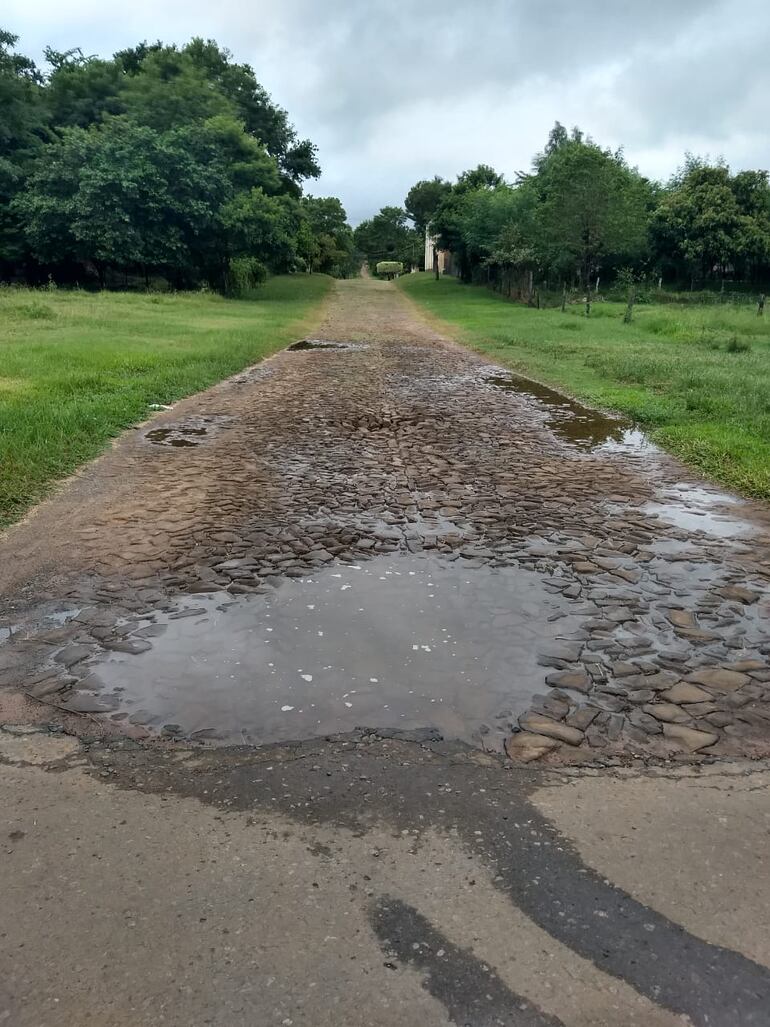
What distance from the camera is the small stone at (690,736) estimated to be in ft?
11.3

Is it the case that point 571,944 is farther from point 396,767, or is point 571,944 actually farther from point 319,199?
point 319,199

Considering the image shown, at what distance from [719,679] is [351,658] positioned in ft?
6.56

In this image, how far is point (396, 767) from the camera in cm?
328

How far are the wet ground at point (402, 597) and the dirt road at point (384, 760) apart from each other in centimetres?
3

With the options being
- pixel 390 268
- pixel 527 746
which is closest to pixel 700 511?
pixel 527 746

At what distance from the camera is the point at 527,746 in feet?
11.3

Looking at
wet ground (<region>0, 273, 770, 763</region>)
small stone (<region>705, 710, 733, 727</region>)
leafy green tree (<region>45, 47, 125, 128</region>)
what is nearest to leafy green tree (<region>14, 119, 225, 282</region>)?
leafy green tree (<region>45, 47, 125, 128</region>)

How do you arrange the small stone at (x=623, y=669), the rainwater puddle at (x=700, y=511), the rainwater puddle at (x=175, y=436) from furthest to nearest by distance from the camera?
the rainwater puddle at (x=175, y=436), the rainwater puddle at (x=700, y=511), the small stone at (x=623, y=669)

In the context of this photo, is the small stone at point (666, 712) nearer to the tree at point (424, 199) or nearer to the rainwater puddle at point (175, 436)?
the rainwater puddle at point (175, 436)

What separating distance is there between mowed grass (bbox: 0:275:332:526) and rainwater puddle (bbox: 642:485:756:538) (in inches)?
230

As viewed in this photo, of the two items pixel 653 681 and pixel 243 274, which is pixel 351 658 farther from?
pixel 243 274

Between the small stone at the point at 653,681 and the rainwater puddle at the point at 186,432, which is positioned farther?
the rainwater puddle at the point at 186,432

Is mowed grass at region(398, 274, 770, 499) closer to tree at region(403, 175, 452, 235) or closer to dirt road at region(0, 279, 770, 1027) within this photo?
dirt road at region(0, 279, 770, 1027)

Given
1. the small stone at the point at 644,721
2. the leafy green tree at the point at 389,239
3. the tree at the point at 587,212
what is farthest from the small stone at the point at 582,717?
the leafy green tree at the point at 389,239
